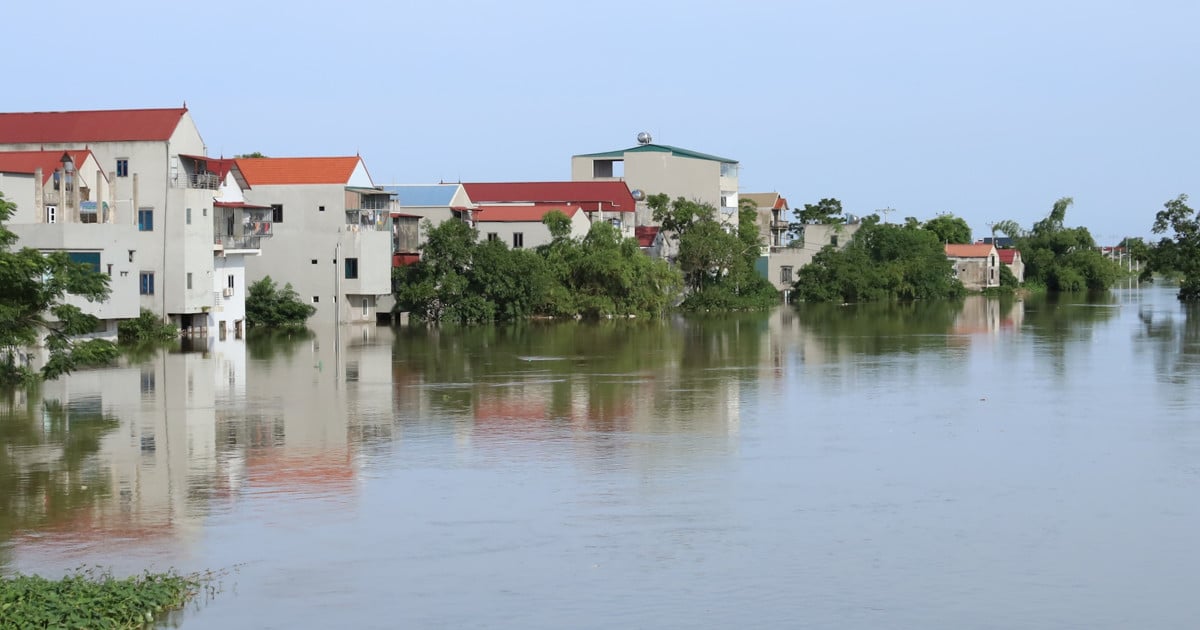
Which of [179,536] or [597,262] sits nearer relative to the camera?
[179,536]

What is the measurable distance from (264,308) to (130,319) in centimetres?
882

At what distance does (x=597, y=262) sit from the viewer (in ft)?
183

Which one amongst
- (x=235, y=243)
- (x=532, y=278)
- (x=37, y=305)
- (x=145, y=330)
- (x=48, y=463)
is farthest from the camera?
(x=532, y=278)

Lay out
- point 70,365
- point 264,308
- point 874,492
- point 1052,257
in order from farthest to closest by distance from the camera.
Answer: point 1052,257
point 264,308
point 70,365
point 874,492

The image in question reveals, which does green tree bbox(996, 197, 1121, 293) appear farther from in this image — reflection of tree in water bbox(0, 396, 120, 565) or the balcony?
reflection of tree in water bbox(0, 396, 120, 565)

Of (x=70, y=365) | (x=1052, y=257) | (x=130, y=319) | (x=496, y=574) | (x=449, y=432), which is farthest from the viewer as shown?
(x=1052, y=257)

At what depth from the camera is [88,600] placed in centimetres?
1095

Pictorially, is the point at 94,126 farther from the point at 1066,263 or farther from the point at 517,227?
the point at 1066,263

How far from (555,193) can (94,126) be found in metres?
35.4

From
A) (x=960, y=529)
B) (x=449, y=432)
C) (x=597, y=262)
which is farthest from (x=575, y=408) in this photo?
(x=597, y=262)

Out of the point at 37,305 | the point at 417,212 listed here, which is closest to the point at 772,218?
the point at 417,212

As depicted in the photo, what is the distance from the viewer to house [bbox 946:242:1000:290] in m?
96.7

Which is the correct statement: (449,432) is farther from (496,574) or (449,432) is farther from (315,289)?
(315,289)

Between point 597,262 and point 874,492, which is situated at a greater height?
point 597,262
